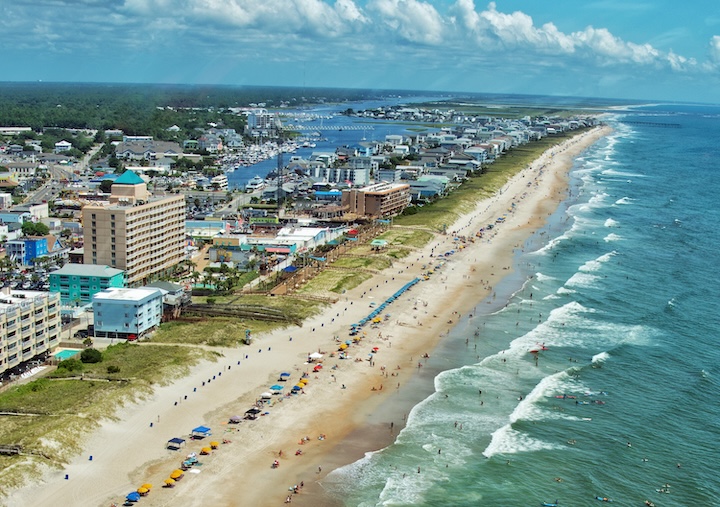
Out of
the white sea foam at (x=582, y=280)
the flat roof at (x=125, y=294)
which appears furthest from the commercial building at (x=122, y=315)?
the white sea foam at (x=582, y=280)

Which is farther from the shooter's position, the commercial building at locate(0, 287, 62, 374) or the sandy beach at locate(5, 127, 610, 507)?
the commercial building at locate(0, 287, 62, 374)

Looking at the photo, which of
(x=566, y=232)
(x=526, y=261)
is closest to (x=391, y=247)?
(x=526, y=261)

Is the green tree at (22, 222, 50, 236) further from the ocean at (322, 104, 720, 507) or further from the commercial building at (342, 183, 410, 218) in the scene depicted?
the ocean at (322, 104, 720, 507)

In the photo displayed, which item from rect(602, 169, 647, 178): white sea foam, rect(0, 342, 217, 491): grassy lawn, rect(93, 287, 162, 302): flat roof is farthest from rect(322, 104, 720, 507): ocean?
rect(602, 169, 647, 178): white sea foam

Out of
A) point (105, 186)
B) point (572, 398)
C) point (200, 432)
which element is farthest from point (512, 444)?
point (105, 186)

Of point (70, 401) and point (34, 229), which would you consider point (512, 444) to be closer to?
point (70, 401)

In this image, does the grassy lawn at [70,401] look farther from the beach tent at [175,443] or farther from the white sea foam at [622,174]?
the white sea foam at [622,174]

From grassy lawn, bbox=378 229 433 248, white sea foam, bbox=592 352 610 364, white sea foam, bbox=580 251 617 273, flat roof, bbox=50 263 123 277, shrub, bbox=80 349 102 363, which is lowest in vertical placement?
white sea foam, bbox=592 352 610 364
